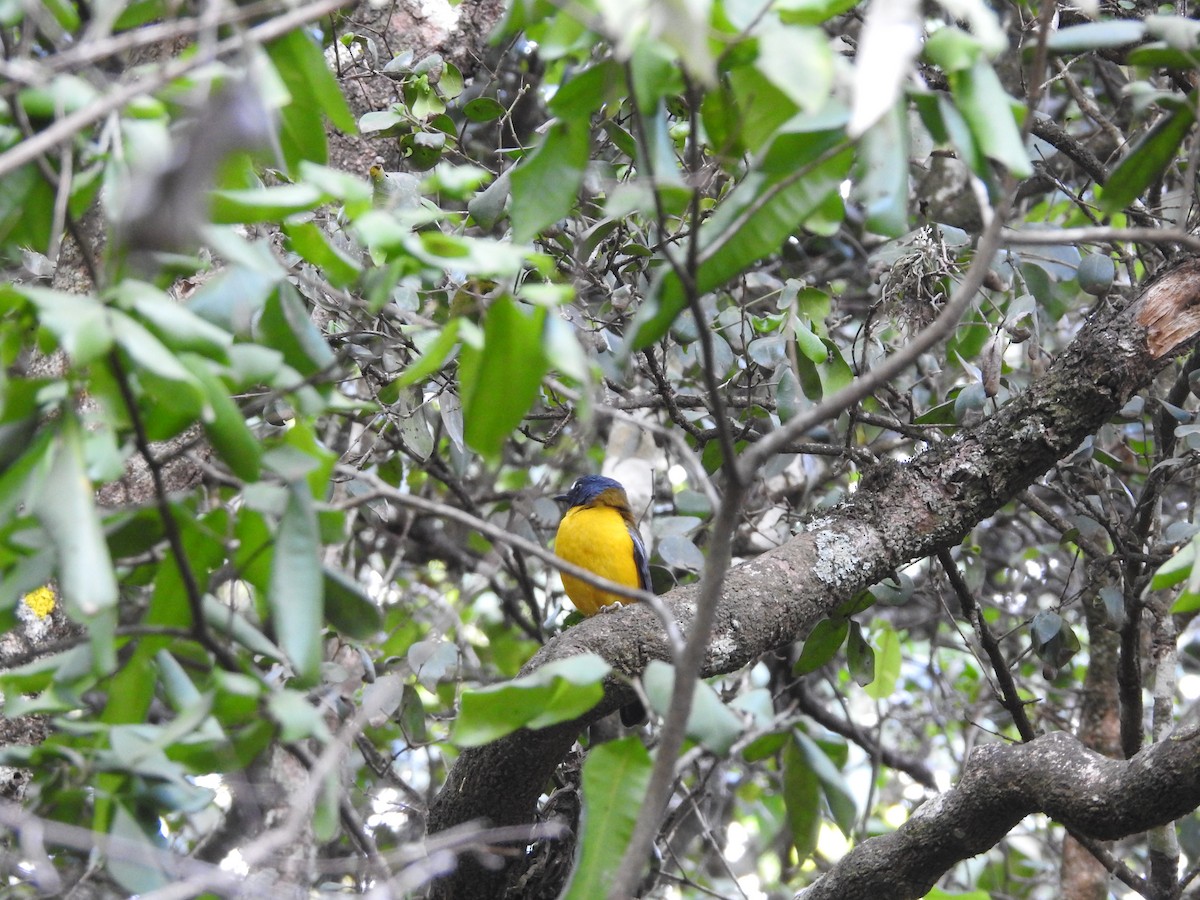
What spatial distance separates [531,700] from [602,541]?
3541 millimetres

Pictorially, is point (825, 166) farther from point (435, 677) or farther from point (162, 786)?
point (435, 677)

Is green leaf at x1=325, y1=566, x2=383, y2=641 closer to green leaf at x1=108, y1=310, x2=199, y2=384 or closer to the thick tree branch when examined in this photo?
green leaf at x1=108, y1=310, x2=199, y2=384

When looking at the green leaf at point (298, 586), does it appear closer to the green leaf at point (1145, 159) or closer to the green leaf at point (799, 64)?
the green leaf at point (799, 64)

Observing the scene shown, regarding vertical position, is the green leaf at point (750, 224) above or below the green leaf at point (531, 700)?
above

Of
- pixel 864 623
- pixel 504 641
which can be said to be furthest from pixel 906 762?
pixel 504 641

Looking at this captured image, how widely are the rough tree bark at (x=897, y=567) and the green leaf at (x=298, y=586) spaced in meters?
1.40

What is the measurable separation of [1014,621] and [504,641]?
8.93 feet

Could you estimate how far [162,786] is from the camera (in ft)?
5.46

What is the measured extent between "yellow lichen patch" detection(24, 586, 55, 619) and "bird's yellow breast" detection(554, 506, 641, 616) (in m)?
2.45

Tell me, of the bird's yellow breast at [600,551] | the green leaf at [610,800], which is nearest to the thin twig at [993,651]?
the bird's yellow breast at [600,551]

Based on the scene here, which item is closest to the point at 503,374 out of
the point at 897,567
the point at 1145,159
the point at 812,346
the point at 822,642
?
the point at 1145,159

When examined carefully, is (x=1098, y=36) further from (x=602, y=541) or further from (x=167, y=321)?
(x=602, y=541)

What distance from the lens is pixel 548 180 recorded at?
1881mm

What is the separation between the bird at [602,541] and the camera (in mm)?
5262
